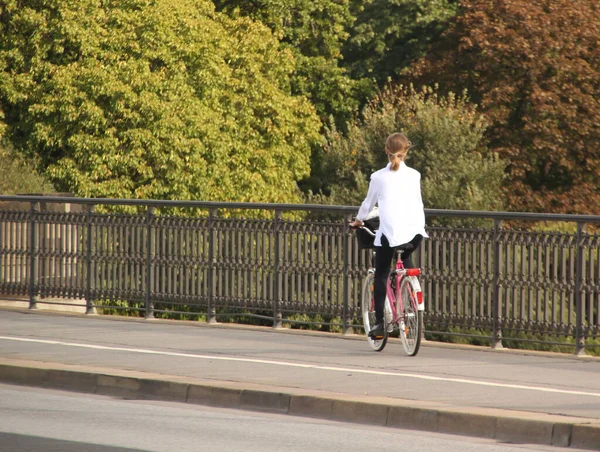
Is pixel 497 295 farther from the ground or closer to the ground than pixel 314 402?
farther from the ground

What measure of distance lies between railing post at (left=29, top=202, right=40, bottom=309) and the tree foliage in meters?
31.2

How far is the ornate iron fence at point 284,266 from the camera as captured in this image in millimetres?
12055

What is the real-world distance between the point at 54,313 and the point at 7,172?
2504 centimetres

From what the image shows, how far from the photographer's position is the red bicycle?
37.3 ft

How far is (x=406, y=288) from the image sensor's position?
1155cm


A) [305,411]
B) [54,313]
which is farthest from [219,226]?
[305,411]

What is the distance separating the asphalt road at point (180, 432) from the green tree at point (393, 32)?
41534 millimetres

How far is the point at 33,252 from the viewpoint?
15.8 m

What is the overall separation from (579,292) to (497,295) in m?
0.78

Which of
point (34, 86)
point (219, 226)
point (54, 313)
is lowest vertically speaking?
point (54, 313)

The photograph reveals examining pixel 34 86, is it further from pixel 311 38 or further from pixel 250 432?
pixel 250 432

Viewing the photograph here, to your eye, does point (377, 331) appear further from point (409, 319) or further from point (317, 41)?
point (317, 41)

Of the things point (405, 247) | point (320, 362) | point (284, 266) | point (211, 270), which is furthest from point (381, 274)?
point (211, 270)

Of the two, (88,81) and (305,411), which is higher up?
(88,81)
